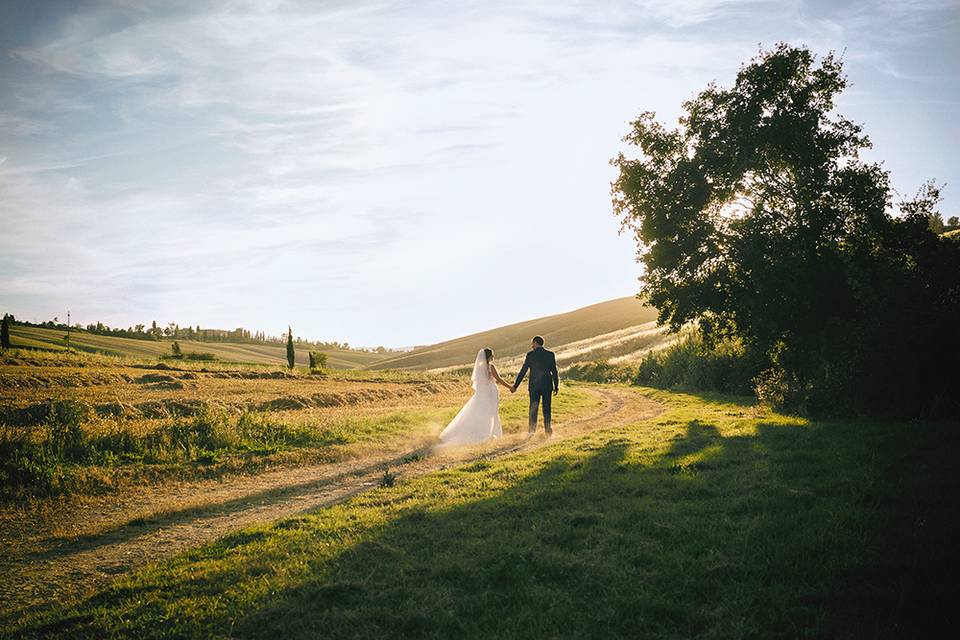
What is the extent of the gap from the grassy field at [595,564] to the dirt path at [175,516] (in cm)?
89

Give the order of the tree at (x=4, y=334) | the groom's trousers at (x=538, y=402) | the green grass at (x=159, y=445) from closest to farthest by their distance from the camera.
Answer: the green grass at (x=159, y=445), the groom's trousers at (x=538, y=402), the tree at (x=4, y=334)

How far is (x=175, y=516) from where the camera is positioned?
987cm

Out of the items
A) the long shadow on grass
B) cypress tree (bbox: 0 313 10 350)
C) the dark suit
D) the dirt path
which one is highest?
cypress tree (bbox: 0 313 10 350)

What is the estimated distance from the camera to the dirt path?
695cm

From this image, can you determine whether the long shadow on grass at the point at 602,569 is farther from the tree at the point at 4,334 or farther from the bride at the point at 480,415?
the tree at the point at 4,334

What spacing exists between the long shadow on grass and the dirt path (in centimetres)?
113

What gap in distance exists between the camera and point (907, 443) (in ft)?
34.2

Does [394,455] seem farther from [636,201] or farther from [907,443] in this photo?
[636,201]

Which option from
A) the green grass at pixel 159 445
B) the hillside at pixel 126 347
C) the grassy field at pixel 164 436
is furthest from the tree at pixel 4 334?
the green grass at pixel 159 445

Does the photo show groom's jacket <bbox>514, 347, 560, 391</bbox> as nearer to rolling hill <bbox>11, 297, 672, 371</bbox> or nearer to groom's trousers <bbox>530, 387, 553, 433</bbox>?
groom's trousers <bbox>530, 387, 553, 433</bbox>

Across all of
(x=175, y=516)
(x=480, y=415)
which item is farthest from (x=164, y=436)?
(x=480, y=415)

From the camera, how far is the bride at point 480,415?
57.6ft

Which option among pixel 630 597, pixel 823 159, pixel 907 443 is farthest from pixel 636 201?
pixel 630 597

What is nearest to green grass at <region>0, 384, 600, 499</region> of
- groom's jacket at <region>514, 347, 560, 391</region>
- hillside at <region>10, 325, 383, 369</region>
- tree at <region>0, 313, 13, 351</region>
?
groom's jacket at <region>514, 347, 560, 391</region>
